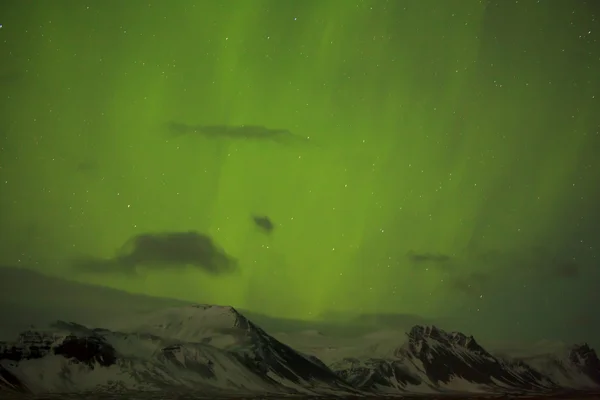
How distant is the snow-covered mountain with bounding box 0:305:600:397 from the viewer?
1.95 m

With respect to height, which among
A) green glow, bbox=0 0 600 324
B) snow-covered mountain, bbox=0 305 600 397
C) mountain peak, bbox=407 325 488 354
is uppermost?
green glow, bbox=0 0 600 324

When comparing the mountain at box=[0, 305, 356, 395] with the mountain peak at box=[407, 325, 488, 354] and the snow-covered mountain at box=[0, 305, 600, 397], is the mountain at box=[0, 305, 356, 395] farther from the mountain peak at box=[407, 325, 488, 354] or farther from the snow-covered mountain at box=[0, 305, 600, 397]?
the mountain peak at box=[407, 325, 488, 354]

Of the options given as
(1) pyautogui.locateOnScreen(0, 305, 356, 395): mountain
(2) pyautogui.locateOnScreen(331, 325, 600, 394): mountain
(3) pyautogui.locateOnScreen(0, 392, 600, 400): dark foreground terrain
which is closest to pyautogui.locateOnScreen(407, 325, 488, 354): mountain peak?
(2) pyautogui.locateOnScreen(331, 325, 600, 394): mountain

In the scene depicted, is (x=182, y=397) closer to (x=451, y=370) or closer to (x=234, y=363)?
(x=234, y=363)

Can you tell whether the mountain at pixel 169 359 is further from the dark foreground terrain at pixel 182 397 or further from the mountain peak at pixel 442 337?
the mountain peak at pixel 442 337

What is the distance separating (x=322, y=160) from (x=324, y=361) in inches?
28.8

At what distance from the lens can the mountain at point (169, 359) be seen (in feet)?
6.39

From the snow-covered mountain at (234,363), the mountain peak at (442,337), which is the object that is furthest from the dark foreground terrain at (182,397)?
the mountain peak at (442,337)

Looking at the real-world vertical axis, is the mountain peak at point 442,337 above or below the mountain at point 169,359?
above

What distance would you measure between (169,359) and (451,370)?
100cm

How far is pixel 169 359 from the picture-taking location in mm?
1993

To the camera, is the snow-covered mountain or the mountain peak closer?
the snow-covered mountain

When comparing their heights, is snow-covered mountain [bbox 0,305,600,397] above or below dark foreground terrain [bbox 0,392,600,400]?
above

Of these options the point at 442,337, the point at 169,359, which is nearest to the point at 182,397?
the point at 169,359
